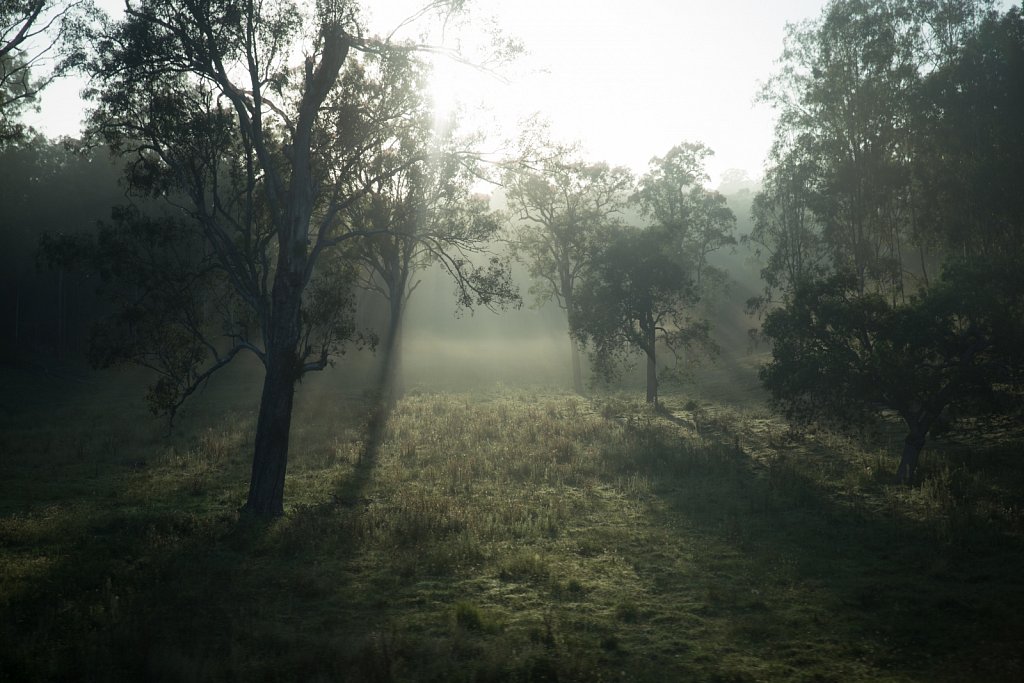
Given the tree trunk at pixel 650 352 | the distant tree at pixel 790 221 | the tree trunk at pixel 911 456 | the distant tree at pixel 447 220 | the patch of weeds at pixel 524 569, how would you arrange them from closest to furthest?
1. the patch of weeds at pixel 524 569
2. the tree trunk at pixel 911 456
3. the distant tree at pixel 447 220
4. the tree trunk at pixel 650 352
5. the distant tree at pixel 790 221

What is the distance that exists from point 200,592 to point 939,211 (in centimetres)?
3660

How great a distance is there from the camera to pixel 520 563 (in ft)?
44.3

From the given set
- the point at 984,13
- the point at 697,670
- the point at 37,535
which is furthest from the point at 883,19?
the point at 37,535

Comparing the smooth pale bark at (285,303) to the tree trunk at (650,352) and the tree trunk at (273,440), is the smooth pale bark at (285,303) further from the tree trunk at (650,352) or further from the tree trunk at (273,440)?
the tree trunk at (650,352)

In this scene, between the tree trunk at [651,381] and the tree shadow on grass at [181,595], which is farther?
the tree trunk at [651,381]

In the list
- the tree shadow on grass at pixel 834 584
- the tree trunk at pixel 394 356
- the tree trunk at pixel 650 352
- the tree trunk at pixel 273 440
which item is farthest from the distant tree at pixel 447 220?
the tree trunk at pixel 650 352

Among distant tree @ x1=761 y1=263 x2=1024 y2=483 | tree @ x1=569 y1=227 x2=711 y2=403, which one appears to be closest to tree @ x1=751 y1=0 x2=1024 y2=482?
distant tree @ x1=761 y1=263 x2=1024 y2=483

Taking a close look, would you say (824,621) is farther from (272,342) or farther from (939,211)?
(939,211)

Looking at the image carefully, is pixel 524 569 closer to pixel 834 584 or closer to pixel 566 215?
pixel 834 584

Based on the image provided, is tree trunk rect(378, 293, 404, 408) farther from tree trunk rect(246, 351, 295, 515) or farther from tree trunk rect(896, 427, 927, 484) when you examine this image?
tree trunk rect(896, 427, 927, 484)

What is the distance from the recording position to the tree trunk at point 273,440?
17.6 metres

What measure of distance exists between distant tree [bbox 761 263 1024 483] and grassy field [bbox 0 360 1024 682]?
78.3 inches

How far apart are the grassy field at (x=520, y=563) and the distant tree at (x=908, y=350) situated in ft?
6.52

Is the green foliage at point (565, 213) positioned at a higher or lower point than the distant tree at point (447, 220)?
higher
